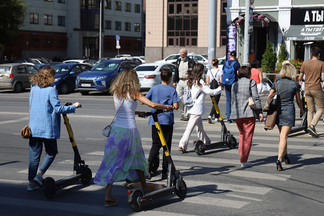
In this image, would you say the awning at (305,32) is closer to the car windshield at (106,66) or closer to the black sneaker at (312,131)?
the car windshield at (106,66)

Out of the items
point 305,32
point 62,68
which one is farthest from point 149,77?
point 305,32

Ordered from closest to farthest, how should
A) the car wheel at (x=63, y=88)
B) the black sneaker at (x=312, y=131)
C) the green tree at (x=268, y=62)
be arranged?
the black sneaker at (x=312, y=131) < the car wheel at (x=63, y=88) < the green tree at (x=268, y=62)

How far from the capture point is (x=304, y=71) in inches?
472

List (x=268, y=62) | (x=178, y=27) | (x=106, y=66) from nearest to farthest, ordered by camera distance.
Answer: (x=106, y=66), (x=268, y=62), (x=178, y=27)

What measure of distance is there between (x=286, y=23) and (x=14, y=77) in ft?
49.4

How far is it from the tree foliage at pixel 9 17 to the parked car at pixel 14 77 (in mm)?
24325

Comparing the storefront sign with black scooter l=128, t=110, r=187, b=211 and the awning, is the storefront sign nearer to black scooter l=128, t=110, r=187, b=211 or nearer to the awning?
the awning

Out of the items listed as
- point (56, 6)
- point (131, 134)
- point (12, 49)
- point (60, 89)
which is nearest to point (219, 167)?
point (131, 134)

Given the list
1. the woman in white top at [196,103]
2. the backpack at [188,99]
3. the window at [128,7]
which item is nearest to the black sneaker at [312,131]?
the woman in white top at [196,103]

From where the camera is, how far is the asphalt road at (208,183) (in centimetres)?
625

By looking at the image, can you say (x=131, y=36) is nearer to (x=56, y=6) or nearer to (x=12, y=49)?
(x=56, y=6)

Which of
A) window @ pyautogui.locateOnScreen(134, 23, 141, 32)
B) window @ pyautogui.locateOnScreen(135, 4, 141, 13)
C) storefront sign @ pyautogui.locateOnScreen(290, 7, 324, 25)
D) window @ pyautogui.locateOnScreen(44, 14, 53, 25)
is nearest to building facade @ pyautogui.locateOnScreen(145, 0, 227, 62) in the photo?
window @ pyautogui.locateOnScreen(44, 14, 53, 25)

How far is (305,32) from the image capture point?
1150 inches

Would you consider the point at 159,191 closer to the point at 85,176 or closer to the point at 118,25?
the point at 85,176
